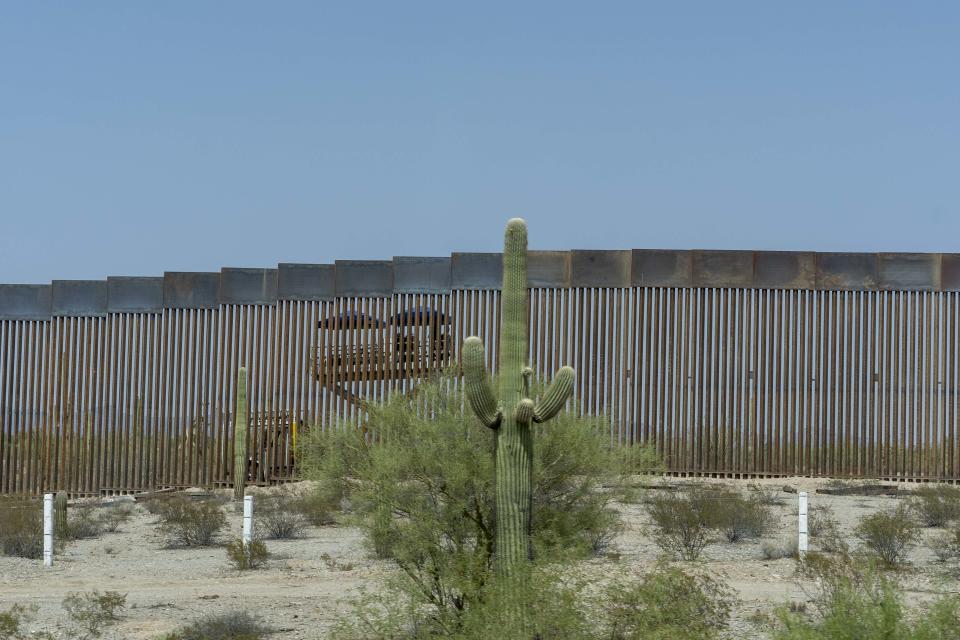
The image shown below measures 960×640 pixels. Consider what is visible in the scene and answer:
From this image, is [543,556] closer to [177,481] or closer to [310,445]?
[310,445]

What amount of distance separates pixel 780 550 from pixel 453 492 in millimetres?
6290

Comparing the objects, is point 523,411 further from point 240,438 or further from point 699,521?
point 240,438

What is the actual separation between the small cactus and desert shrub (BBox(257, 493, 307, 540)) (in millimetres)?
2817

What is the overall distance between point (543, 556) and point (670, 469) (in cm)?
1281

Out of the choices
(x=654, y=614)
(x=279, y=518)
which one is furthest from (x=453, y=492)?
(x=279, y=518)

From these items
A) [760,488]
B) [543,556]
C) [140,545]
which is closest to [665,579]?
[543,556]

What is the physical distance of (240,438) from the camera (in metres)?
23.7

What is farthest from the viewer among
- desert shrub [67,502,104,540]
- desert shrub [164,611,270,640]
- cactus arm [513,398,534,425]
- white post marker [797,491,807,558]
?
desert shrub [67,502,104,540]

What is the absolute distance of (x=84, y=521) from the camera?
19.9m

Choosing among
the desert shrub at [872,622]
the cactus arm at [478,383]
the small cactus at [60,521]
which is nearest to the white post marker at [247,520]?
the small cactus at [60,521]

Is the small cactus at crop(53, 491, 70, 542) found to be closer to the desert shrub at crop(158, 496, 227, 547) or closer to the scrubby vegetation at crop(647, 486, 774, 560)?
the desert shrub at crop(158, 496, 227, 547)

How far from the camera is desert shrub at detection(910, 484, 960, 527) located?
1867 centimetres

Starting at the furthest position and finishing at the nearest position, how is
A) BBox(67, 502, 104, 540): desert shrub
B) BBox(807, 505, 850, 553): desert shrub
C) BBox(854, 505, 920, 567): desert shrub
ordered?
BBox(67, 502, 104, 540): desert shrub
BBox(807, 505, 850, 553): desert shrub
BBox(854, 505, 920, 567): desert shrub

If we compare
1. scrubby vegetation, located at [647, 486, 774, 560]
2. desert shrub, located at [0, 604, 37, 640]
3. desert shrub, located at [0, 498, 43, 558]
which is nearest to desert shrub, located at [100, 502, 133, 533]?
desert shrub, located at [0, 498, 43, 558]
